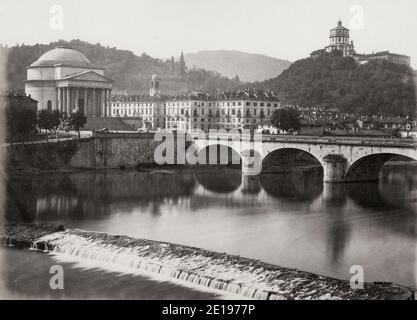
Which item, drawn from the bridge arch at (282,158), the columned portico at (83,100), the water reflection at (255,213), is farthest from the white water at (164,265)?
the columned portico at (83,100)

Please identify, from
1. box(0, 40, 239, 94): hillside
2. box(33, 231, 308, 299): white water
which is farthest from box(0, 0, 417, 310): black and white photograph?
box(0, 40, 239, 94): hillside

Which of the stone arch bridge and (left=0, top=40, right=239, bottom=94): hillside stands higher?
(left=0, top=40, right=239, bottom=94): hillside

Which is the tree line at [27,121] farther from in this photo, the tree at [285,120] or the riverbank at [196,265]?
the riverbank at [196,265]

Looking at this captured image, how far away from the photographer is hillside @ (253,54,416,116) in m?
102

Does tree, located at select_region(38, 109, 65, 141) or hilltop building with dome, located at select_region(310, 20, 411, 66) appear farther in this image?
hilltop building with dome, located at select_region(310, 20, 411, 66)

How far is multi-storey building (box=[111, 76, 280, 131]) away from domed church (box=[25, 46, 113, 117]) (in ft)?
23.7

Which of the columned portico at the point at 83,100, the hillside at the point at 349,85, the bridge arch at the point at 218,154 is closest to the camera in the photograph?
the bridge arch at the point at 218,154

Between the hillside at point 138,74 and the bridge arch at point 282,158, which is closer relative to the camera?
the bridge arch at point 282,158

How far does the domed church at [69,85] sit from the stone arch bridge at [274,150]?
59.0 ft

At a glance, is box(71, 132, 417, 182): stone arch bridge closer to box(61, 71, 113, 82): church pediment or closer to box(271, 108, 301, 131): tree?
box(271, 108, 301, 131): tree

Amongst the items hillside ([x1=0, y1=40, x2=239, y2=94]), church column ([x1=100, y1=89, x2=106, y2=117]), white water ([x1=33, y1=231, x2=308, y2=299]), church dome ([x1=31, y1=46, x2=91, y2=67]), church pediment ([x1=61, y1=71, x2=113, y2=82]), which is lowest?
white water ([x1=33, y1=231, x2=308, y2=299])

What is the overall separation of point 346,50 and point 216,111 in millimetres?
40912

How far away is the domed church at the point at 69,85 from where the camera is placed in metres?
84.6
